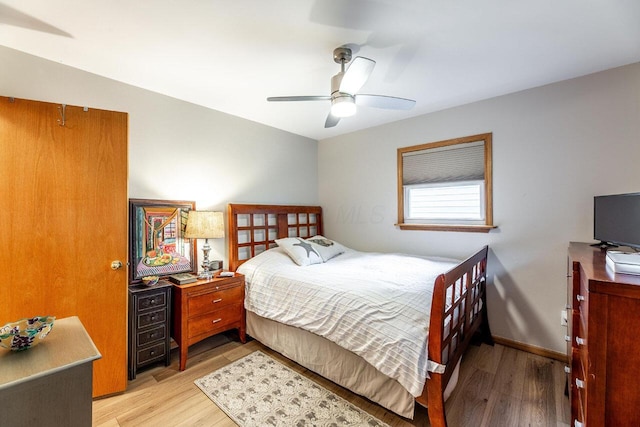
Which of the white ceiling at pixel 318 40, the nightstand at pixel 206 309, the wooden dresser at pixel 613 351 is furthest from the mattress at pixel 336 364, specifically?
the white ceiling at pixel 318 40

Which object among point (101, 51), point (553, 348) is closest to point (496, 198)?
point (553, 348)

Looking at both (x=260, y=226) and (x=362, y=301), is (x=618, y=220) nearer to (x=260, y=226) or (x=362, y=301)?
(x=362, y=301)

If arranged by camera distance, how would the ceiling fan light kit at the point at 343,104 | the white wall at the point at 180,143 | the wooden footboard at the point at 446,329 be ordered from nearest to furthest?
the wooden footboard at the point at 446,329
the ceiling fan light kit at the point at 343,104
the white wall at the point at 180,143

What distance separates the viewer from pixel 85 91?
2191 millimetres

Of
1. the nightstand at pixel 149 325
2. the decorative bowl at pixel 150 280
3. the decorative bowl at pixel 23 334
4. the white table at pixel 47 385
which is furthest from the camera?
the decorative bowl at pixel 150 280

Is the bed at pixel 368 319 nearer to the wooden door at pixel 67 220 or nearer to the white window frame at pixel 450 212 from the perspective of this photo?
the white window frame at pixel 450 212

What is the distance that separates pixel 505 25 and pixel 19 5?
282 cm

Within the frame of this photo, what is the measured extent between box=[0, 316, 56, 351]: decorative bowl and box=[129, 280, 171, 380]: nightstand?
3.66 ft

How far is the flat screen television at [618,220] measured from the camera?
1.58m

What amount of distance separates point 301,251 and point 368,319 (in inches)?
53.0

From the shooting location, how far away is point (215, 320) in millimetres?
2502

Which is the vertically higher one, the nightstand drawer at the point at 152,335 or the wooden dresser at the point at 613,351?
the wooden dresser at the point at 613,351

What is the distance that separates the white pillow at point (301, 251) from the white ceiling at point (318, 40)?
159 cm

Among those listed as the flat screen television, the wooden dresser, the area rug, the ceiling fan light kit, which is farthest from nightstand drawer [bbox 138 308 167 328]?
the flat screen television
